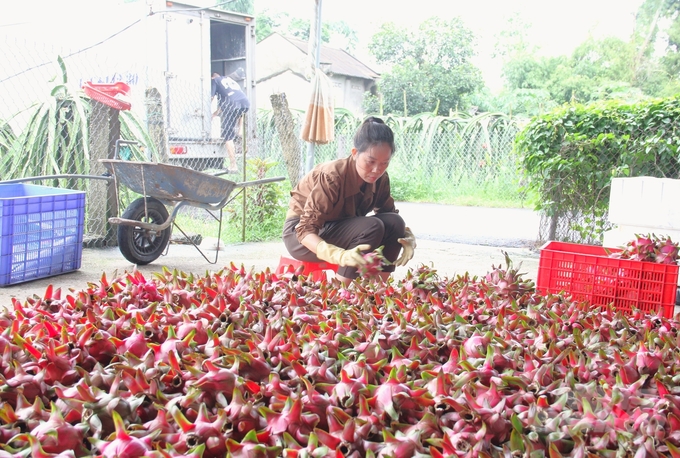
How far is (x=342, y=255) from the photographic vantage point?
3.61 metres

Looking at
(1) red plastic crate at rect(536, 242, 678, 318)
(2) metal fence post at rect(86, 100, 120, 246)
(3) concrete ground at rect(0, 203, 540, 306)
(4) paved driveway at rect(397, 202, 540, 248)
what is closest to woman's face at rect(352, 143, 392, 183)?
(3) concrete ground at rect(0, 203, 540, 306)

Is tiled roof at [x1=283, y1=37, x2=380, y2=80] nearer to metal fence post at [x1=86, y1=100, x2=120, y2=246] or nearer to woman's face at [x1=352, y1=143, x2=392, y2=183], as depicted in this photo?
metal fence post at [x1=86, y1=100, x2=120, y2=246]

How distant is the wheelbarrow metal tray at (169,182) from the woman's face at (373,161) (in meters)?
2.09

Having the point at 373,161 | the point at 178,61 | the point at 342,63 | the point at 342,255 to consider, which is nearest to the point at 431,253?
the point at 373,161

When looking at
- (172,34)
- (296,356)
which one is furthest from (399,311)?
(172,34)

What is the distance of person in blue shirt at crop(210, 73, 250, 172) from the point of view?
42.1 ft

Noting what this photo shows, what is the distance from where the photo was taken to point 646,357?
167 cm

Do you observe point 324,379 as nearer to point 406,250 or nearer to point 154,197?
point 406,250

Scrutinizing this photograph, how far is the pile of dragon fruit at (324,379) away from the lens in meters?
1.24

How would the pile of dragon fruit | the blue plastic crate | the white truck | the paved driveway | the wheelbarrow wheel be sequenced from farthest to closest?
the white truck → the paved driveway → the wheelbarrow wheel → the blue plastic crate → the pile of dragon fruit

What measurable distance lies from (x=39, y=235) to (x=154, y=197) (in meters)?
1.12

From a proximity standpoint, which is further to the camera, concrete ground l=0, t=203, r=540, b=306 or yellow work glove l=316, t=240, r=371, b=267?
concrete ground l=0, t=203, r=540, b=306

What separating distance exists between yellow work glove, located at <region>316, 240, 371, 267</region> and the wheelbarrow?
2.17 meters

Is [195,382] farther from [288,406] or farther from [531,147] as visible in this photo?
[531,147]
